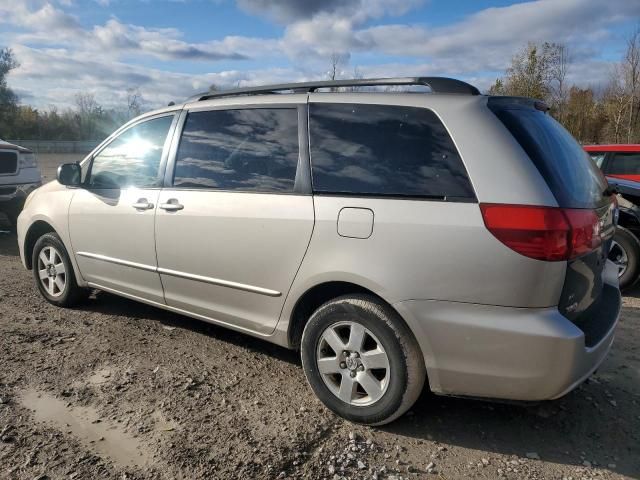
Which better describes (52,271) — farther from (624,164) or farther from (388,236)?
(624,164)

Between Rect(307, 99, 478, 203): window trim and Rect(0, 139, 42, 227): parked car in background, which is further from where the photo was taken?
Rect(0, 139, 42, 227): parked car in background

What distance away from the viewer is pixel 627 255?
5.66m

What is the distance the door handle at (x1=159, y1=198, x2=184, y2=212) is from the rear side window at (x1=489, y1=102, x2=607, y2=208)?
83.1 inches

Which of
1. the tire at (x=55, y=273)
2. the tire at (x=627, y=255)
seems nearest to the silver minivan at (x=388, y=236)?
the tire at (x=55, y=273)

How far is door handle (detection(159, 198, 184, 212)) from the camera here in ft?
11.8

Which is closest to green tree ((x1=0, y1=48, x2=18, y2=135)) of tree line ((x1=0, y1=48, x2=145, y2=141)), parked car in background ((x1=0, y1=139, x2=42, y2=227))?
tree line ((x1=0, y1=48, x2=145, y2=141))

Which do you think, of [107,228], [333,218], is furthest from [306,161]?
[107,228]

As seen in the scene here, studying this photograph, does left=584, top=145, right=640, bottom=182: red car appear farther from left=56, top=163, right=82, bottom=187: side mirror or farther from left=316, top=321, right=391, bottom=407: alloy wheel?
left=56, top=163, right=82, bottom=187: side mirror

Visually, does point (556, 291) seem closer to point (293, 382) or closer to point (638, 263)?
point (293, 382)

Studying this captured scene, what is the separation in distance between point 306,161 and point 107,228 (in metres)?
1.94

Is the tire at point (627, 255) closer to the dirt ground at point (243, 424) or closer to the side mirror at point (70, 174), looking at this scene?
the dirt ground at point (243, 424)

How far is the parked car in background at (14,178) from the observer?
7758 mm

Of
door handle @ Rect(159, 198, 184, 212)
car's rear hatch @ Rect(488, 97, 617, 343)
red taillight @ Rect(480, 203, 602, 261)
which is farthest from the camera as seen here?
door handle @ Rect(159, 198, 184, 212)

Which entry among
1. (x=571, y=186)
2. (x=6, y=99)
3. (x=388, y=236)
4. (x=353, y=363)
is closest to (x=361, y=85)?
(x=388, y=236)
